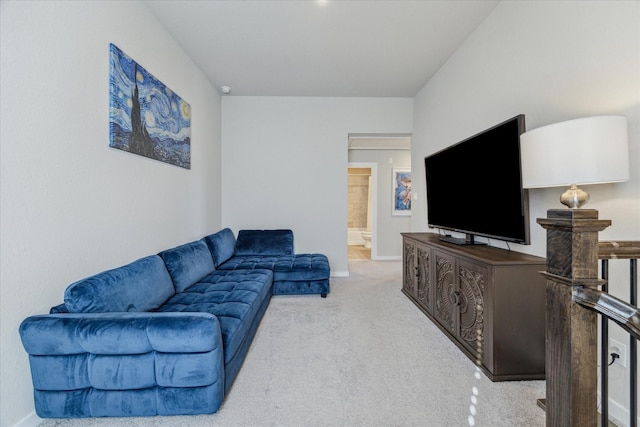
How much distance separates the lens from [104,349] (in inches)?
56.0

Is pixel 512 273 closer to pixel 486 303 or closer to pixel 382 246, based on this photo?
pixel 486 303

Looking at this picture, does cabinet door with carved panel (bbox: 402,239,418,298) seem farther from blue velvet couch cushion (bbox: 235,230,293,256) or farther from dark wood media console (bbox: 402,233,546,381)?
blue velvet couch cushion (bbox: 235,230,293,256)

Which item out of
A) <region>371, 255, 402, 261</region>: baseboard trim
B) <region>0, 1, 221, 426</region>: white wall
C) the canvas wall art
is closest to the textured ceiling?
<region>0, 1, 221, 426</region>: white wall

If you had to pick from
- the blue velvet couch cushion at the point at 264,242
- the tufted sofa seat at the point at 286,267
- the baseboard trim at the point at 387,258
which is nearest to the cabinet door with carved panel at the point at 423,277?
the tufted sofa seat at the point at 286,267

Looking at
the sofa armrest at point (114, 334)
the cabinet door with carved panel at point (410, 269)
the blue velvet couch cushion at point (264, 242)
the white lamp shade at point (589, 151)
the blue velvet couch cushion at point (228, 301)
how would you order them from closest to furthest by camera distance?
the white lamp shade at point (589, 151) → the sofa armrest at point (114, 334) → the blue velvet couch cushion at point (228, 301) → the cabinet door with carved panel at point (410, 269) → the blue velvet couch cushion at point (264, 242)

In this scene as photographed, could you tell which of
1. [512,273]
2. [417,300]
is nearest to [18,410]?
[512,273]

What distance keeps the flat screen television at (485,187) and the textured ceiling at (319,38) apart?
1.12m

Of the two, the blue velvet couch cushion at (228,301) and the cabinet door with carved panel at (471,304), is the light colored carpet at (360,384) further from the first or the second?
the blue velvet couch cushion at (228,301)

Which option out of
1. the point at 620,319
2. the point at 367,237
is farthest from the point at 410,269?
the point at 367,237

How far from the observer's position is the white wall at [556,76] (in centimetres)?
145

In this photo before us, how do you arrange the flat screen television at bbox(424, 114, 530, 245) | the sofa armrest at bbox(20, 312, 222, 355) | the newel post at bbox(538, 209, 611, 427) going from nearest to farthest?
1. the newel post at bbox(538, 209, 611, 427)
2. the sofa armrest at bbox(20, 312, 222, 355)
3. the flat screen television at bbox(424, 114, 530, 245)

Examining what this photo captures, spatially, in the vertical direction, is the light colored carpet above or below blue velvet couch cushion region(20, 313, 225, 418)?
below

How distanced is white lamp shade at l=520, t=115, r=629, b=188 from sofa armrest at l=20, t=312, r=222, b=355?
1.94 metres

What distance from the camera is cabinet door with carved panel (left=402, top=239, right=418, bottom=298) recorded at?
3.23 meters
